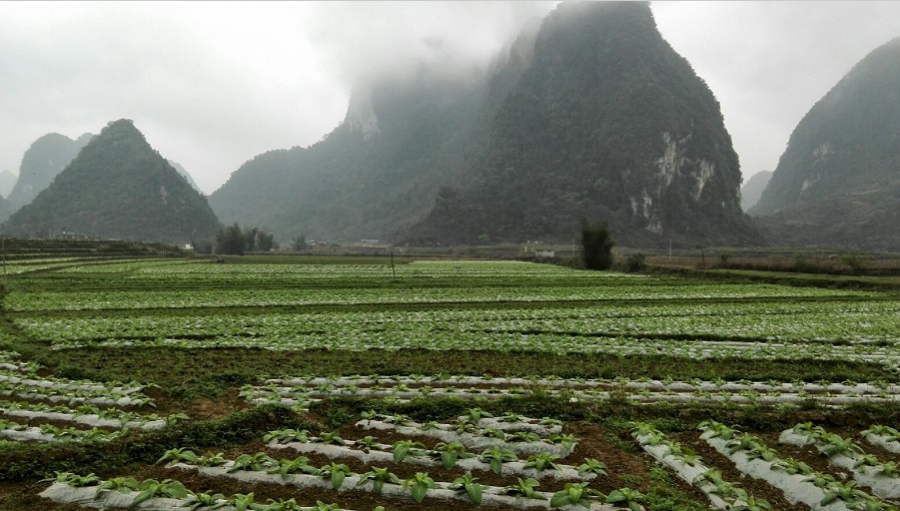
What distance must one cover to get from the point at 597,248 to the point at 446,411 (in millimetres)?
64005

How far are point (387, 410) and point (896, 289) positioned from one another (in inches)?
1834

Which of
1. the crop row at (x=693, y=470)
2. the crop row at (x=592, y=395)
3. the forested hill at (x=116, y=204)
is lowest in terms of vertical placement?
the crop row at (x=592, y=395)

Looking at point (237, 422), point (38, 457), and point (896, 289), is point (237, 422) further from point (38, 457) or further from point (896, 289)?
point (896, 289)

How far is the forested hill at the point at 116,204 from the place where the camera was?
16912cm

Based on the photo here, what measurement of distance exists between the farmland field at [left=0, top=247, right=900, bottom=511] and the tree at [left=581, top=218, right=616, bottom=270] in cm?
4622

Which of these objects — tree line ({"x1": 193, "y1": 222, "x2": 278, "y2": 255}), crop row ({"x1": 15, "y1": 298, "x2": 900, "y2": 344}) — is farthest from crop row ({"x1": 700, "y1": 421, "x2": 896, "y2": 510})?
tree line ({"x1": 193, "y1": 222, "x2": 278, "y2": 255})

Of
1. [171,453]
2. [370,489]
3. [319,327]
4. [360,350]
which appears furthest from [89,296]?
[370,489]

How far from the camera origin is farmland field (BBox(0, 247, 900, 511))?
6246 mm

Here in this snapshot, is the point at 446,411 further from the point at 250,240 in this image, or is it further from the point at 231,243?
the point at 250,240

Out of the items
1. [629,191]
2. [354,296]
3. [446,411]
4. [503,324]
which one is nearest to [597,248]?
[354,296]

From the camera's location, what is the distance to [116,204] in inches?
7057

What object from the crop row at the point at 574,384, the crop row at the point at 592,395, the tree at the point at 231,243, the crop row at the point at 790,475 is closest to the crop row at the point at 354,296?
the crop row at the point at 574,384

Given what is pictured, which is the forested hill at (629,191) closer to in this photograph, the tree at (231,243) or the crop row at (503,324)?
the tree at (231,243)

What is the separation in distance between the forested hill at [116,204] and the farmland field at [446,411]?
175821mm
